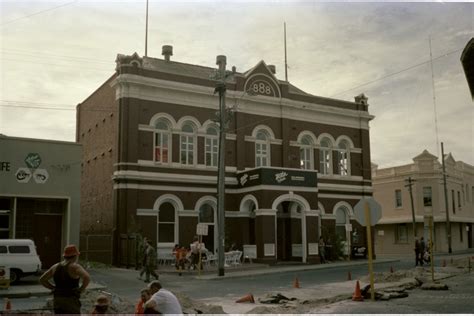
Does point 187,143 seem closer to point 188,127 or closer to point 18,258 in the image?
point 188,127

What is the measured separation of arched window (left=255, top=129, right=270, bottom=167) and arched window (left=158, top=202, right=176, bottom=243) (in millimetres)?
7053

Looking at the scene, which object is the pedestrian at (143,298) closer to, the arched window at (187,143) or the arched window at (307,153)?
the arched window at (187,143)

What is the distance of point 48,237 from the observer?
90.4 ft

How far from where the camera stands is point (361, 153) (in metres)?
42.2

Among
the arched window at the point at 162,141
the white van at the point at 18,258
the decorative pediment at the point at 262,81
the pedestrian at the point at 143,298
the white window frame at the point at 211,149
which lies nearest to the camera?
the pedestrian at the point at 143,298

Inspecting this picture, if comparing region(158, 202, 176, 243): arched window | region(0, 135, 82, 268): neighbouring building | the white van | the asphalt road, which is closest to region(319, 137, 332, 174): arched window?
region(158, 202, 176, 243): arched window

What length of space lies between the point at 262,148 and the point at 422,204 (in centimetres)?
2579

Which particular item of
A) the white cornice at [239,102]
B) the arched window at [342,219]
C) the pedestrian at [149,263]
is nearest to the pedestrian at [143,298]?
the pedestrian at [149,263]

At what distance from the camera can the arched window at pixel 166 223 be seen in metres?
33.1

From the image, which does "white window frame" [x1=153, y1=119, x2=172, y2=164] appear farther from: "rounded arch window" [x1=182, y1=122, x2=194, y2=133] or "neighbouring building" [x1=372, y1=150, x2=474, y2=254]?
"neighbouring building" [x1=372, y1=150, x2=474, y2=254]

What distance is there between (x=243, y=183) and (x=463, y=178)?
119ft

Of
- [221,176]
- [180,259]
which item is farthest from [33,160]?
[221,176]

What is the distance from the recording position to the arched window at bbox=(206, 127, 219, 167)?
35.4m

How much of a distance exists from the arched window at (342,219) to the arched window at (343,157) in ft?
8.59
